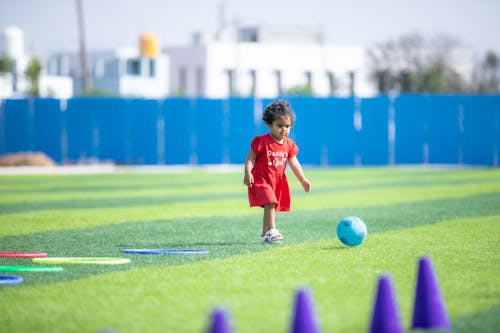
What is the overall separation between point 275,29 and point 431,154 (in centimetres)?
4291

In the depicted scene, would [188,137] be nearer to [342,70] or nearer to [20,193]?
[20,193]

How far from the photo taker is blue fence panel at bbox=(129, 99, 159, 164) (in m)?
37.4

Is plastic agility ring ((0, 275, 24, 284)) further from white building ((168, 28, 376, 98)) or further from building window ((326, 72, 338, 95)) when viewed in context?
building window ((326, 72, 338, 95))

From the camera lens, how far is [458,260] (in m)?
9.23

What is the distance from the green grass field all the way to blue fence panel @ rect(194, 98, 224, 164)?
1744 centimetres

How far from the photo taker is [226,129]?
3741cm

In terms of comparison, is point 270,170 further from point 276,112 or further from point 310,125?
point 310,125

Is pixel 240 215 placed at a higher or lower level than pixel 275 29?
lower

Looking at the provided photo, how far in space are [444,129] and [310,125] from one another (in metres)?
5.41

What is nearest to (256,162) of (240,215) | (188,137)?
(240,215)

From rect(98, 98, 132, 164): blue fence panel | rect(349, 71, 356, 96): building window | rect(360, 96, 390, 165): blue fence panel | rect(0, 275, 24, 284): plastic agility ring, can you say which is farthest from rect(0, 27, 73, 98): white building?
rect(0, 275, 24, 284): plastic agility ring

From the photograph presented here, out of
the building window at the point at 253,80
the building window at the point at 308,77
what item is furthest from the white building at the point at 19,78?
the building window at the point at 308,77

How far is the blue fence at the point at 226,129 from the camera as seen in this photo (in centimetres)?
3706

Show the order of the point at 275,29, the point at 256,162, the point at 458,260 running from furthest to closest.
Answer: the point at 275,29
the point at 256,162
the point at 458,260
